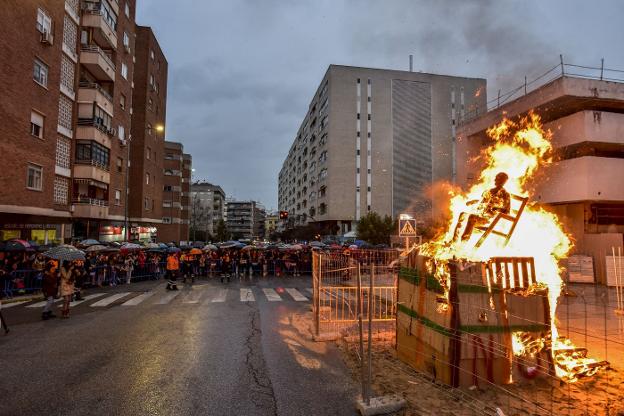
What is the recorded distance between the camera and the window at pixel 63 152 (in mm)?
23250

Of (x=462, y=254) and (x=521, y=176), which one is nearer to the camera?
(x=462, y=254)

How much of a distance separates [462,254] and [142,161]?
3920 centimetres

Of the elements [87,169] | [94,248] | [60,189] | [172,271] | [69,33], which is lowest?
[172,271]

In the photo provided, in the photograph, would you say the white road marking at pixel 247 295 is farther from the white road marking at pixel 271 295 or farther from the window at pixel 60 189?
the window at pixel 60 189

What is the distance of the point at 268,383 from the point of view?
5.91 metres

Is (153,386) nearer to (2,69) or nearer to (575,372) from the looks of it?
(575,372)

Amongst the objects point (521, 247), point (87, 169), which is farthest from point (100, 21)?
point (521, 247)

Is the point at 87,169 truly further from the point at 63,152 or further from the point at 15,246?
the point at 15,246

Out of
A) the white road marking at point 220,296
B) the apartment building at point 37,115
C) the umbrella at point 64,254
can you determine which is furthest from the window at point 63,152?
the white road marking at point 220,296

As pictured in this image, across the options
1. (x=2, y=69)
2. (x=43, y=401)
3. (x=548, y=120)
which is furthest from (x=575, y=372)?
(x=2, y=69)

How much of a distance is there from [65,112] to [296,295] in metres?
20.3

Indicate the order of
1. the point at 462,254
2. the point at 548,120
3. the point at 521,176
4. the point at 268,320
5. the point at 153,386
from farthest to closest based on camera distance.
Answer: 1. the point at 548,120
2. the point at 268,320
3. the point at 521,176
4. the point at 462,254
5. the point at 153,386

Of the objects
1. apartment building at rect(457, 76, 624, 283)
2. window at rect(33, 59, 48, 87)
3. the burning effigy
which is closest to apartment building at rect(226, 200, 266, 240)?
window at rect(33, 59, 48, 87)

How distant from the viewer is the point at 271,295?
49.7ft
